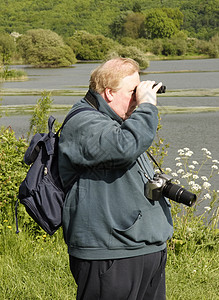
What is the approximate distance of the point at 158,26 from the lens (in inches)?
2057

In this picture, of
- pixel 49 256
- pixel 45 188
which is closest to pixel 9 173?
pixel 49 256

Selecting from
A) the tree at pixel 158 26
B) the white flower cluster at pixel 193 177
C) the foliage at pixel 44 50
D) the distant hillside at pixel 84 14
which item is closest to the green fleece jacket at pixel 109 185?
the white flower cluster at pixel 193 177

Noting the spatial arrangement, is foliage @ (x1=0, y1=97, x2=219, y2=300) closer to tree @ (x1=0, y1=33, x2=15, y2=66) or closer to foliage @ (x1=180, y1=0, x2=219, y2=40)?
tree @ (x1=0, y1=33, x2=15, y2=66)

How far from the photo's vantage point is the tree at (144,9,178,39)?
Result: 51281 mm

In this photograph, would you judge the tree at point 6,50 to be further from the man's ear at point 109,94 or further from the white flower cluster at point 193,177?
the man's ear at point 109,94

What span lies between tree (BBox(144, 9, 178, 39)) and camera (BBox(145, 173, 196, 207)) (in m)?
50.1

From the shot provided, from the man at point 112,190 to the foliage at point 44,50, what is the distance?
33354mm

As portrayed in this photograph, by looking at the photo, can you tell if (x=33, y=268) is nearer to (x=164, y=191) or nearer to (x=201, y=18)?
(x=164, y=191)

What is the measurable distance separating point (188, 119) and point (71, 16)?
60.5 m

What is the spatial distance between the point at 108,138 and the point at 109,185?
0.23 metres

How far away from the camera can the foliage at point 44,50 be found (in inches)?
1396

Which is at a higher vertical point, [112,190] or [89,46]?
[112,190]

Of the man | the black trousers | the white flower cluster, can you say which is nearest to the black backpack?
the man

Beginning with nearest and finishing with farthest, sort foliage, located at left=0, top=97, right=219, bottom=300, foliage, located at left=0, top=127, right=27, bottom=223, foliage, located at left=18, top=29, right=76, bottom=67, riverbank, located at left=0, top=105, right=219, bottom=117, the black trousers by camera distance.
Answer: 1. the black trousers
2. foliage, located at left=0, top=97, right=219, bottom=300
3. foliage, located at left=0, top=127, right=27, bottom=223
4. riverbank, located at left=0, top=105, right=219, bottom=117
5. foliage, located at left=18, top=29, right=76, bottom=67
